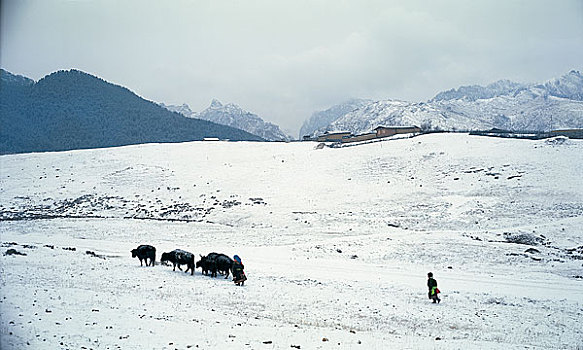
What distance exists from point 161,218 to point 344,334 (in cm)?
3506

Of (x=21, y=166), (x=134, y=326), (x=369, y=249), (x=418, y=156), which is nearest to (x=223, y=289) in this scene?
(x=134, y=326)

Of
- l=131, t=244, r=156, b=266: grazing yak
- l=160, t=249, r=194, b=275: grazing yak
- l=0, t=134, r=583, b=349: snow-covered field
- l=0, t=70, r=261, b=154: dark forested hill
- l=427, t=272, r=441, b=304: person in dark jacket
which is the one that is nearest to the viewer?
l=0, t=134, r=583, b=349: snow-covered field

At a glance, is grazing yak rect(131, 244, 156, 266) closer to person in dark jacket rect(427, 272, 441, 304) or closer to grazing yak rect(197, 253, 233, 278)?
grazing yak rect(197, 253, 233, 278)

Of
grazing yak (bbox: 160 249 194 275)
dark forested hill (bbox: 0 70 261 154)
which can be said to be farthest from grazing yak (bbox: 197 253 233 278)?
dark forested hill (bbox: 0 70 261 154)

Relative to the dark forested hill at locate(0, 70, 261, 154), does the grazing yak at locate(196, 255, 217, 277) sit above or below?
below

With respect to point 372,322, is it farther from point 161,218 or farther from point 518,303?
point 161,218

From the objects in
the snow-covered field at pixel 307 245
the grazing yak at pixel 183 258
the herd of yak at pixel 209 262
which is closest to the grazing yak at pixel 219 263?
the herd of yak at pixel 209 262

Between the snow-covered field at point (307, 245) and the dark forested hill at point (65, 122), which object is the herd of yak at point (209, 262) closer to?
the snow-covered field at point (307, 245)

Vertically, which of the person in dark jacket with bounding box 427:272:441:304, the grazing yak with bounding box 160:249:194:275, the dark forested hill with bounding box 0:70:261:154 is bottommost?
the person in dark jacket with bounding box 427:272:441:304

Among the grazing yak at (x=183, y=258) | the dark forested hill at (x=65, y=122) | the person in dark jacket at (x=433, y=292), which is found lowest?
the person in dark jacket at (x=433, y=292)

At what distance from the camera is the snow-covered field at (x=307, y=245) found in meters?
11.0

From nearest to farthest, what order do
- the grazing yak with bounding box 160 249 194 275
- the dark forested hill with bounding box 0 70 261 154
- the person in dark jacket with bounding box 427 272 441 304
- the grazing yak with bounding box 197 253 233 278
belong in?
the person in dark jacket with bounding box 427 272 441 304
the grazing yak with bounding box 197 253 233 278
the grazing yak with bounding box 160 249 194 275
the dark forested hill with bounding box 0 70 261 154

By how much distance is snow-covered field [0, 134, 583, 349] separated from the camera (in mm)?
10953

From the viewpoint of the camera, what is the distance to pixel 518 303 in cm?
1560
